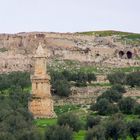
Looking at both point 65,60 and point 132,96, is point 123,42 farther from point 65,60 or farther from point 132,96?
point 132,96

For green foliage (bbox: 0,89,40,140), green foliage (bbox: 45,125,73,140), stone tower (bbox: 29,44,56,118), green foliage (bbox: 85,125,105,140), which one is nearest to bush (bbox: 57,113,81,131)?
green foliage (bbox: 0,89,40,140)

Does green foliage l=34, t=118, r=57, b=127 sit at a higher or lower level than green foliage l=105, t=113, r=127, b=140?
lower

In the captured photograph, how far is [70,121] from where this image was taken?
74.1 m

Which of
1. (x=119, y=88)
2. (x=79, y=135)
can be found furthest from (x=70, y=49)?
(x=79, y=135)

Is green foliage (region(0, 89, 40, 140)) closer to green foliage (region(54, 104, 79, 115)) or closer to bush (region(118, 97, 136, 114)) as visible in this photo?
green foliage (region(54, 104, 79, 115))

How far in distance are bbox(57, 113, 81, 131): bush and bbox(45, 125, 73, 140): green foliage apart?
248 inches

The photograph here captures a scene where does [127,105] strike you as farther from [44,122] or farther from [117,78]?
[117,78]

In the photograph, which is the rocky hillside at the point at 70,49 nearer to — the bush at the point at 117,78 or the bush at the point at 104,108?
the bush at the point at 117,78

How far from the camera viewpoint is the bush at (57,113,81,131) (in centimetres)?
7362

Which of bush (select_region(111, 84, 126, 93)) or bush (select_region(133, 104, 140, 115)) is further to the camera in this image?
bush (select_region(111, 84, 126, 93))

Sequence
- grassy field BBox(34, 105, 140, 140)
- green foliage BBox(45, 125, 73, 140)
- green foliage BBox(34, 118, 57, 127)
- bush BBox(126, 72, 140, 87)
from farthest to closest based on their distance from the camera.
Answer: bush BBox(126, 72, 140, 87), green foliage BBox(34, 118, 57, 127), grassy field BBox(34, 105, 140, 140), green foliage BBox(45, 125, 73, 140)

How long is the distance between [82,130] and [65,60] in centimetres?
4703

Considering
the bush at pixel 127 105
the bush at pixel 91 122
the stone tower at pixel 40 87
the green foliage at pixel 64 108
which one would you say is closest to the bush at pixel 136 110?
the bush at pixel 127 105

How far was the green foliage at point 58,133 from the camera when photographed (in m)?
65.5
